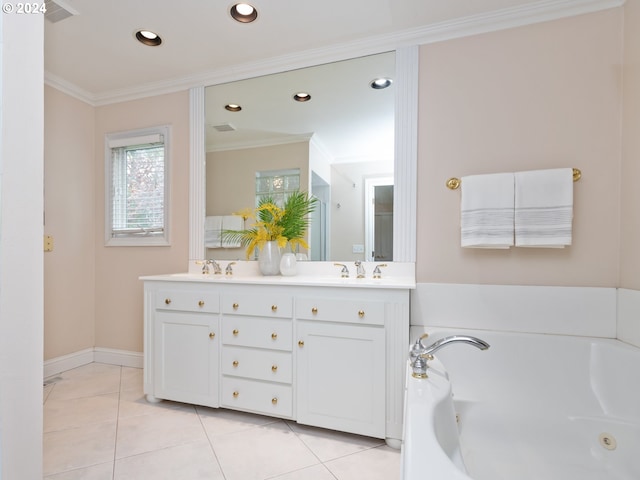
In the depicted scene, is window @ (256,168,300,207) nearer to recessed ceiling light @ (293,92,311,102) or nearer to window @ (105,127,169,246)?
recessed ceiling light @ (293,92,311,102)

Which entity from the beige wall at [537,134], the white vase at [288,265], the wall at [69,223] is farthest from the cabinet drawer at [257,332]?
the wall at [69,223]

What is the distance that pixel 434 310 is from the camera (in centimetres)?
200

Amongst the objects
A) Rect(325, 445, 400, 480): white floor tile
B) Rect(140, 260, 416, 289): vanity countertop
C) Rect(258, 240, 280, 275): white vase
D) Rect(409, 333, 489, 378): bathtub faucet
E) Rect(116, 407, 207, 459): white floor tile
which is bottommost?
Rect(116, 407, 207, 459): white floor tile

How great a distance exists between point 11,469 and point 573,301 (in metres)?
2.33

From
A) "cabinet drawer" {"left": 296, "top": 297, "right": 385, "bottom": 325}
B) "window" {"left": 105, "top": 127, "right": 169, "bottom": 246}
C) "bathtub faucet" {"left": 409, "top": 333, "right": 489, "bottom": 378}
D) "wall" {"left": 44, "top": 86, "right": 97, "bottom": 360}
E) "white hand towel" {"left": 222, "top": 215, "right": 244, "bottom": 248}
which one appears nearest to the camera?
"bathtub faucet" {"left": 409, "top": 333, "right": 489, "bottom": 378}

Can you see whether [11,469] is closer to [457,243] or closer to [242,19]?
[457,243]

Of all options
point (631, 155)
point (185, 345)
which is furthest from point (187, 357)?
point (631, 155)

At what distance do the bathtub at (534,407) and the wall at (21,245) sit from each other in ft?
3.15

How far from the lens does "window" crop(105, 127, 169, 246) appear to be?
2.77 meters

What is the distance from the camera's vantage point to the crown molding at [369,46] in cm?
184

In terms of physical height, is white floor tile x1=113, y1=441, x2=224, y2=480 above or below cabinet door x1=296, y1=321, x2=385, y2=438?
below

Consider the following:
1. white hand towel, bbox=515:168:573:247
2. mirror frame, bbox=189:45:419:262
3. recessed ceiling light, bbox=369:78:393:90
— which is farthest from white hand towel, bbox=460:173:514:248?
recessed ceiling light, bbox=369:78:393:90

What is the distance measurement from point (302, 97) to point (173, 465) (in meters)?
2.30

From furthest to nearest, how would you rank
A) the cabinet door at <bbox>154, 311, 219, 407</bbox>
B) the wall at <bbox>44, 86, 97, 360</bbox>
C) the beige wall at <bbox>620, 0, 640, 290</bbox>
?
the wall at <bbox>44, 86, 97, 360</bbox> < the cabinet door at <bbox>154, 311, 219, 407</bbox> < the beige wall at <bbox>620, 0, 640, 290</bbox>
